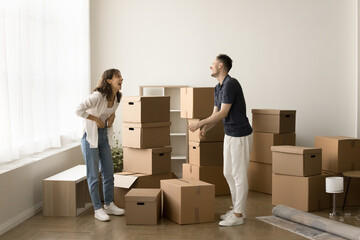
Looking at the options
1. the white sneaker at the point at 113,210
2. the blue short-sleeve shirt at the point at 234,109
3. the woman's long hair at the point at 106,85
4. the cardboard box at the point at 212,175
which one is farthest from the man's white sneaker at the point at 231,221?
the woman's long hair at the point at 106,85

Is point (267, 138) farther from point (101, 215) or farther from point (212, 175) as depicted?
point (101, 215)

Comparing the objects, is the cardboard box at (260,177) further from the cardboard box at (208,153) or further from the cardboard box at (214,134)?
the cardboard box at (214,134)

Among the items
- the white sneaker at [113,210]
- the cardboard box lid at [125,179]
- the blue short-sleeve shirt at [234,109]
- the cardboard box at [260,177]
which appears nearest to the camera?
the blue short-sleeve shirt at [234,109]

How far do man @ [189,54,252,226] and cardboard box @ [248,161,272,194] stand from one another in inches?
54.6

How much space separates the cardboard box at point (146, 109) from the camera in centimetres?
512

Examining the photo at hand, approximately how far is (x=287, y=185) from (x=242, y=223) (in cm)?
80

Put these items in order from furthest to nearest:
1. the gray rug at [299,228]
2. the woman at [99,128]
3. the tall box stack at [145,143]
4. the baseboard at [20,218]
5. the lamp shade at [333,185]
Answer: the tall box stack at [145,143]
the lamp shade at [333,185]
the woman at [99,128]
the baseboard at [20,218]
the gray rug at [299,228]

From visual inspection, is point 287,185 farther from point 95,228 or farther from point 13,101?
point 13,101

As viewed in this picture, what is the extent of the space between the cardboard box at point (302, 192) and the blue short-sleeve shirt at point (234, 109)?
2.93ft

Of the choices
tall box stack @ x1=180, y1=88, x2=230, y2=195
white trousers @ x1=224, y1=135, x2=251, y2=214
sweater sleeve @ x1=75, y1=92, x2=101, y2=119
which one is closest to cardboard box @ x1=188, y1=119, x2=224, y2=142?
tall box stack @ x1=180, y1=88, x2=230, y2=195

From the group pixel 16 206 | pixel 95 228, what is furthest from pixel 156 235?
pixel 16 206

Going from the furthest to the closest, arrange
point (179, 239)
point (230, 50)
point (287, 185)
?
point (230, 50) < point (287, 185) < point (179, 239)

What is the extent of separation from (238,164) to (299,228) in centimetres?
75

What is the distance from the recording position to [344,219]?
455 centimetres
